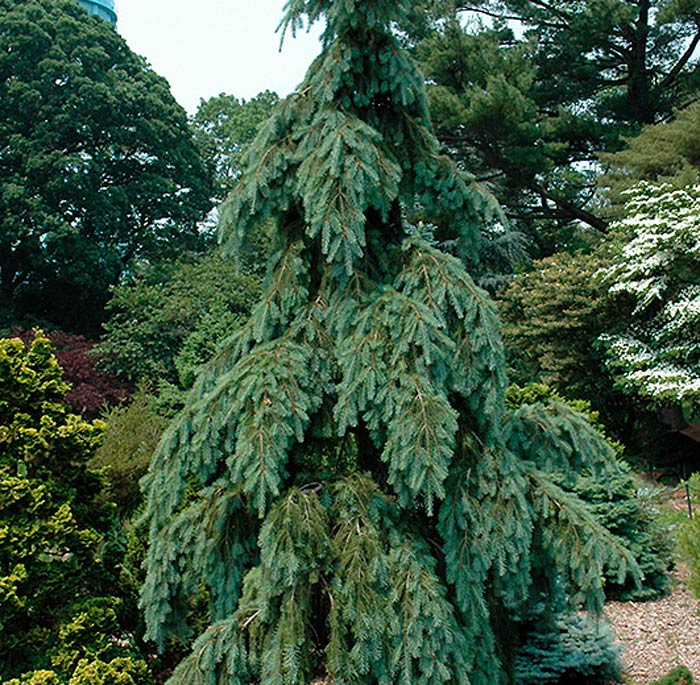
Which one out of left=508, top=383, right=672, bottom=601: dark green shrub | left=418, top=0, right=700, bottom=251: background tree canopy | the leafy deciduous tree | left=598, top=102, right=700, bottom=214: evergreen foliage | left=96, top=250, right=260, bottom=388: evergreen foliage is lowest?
left=508, top=383, right=672, bottom=601: dark green shrub

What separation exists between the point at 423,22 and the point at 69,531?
55.0ft

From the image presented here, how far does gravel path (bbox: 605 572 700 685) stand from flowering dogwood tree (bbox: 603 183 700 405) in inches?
175

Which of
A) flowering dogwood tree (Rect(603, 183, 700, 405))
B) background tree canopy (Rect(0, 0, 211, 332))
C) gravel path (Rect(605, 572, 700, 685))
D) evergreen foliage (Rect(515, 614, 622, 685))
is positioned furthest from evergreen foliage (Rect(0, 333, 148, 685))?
background tree canopy (Rect(0, 0, 211, 332))

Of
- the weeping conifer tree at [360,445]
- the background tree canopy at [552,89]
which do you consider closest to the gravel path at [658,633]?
the weeping conifer tree at [360,445]

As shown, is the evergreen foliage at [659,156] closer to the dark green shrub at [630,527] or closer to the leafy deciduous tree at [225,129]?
the dark green shrub at [630,527]

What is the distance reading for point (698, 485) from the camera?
594 centimetres

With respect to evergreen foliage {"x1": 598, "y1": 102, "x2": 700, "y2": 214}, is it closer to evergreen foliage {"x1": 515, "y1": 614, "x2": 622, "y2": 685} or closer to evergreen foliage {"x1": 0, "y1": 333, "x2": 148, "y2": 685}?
evergreen foliage {"x1": 515, "y1": 614, "x2": 622, "y2": 685}

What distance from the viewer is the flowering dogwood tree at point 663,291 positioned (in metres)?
11.3

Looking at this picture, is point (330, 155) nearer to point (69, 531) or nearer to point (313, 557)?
point (313, 557)

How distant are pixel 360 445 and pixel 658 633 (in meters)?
4.30

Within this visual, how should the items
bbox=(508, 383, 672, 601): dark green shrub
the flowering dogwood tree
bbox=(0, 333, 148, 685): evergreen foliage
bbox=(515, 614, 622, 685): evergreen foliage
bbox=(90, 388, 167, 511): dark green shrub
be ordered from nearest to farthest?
1. bbox=(0, 333, 148, 685): evergreen foliage
2. bbox=(515, 614, 622, 685): evergreen foliage
3. bbox=(90, 388, 167, 511): dark green shrub
4. bbox=(508, 383, 672, 601): dark green shrub
5. the flowering dogwood tree

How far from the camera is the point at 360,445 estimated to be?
3.91m

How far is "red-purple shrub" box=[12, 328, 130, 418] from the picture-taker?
43.4ft

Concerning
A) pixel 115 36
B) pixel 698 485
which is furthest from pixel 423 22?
pixel 698 485
